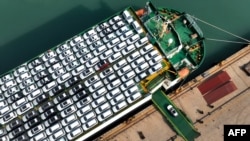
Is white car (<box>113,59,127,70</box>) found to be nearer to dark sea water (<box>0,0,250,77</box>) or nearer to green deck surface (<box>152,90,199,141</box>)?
green deck surface (<box>152,90,199,141</box>)

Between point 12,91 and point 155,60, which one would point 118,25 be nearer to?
point 155,60

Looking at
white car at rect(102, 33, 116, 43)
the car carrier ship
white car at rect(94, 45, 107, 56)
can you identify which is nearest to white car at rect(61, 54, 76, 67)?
the car carrier ship

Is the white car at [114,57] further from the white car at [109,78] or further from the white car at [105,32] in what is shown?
the white car at [105,32]

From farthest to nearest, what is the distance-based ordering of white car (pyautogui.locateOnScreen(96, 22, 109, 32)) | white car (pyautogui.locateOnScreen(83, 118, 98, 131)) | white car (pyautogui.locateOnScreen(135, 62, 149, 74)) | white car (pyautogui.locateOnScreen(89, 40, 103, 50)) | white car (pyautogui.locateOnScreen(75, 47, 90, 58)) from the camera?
white car (pyautogui.locateOnScreen(96, 22, 109, 32))
white car (pyautogui.locateOnScreen(89, 40, 103, 50))
white car (pyautogui.locateOnScreen(75, 47, 90, 58))
white car (pyautogui.locateOnScreen(135, 62, 149, 74))
white car (pyautogui.locateOnScreen(83, 118, 98, 131))

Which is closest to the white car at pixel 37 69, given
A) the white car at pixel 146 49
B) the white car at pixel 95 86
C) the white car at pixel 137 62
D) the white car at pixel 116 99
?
the white car at pixel 95 86

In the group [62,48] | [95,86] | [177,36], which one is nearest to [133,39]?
[177,36]

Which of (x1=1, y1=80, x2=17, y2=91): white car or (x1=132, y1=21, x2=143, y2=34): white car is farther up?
(x1=1, y1=80, x2=17, y2=91): white car

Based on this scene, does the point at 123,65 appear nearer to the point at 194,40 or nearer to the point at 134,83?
the point at 134,83

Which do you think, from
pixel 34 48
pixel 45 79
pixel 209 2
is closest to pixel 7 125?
pixel 45 79
